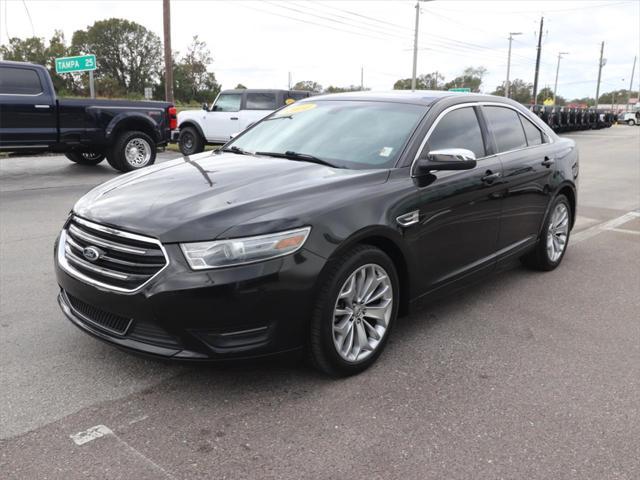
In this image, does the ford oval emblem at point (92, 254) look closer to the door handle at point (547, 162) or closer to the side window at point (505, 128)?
the side window at point (505, 128)

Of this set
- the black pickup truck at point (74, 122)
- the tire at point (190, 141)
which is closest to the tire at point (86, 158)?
the black pickup truck at point (74, 122)

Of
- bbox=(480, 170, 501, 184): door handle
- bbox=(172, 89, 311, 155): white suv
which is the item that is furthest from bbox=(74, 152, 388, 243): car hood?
bbox=(172, 89, 311, 155): white suv

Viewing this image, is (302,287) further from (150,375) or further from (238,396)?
(150,375)

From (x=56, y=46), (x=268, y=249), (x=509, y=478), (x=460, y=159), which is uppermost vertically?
(x=56, y=46)

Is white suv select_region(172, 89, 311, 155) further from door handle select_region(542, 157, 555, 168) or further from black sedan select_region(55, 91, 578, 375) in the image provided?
black sedan select_region(55, 91, 578, 375)

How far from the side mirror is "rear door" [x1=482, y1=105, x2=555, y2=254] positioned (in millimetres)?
1000

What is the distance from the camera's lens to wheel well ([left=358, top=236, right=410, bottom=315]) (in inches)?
137

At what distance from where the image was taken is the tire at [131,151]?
12180 mm

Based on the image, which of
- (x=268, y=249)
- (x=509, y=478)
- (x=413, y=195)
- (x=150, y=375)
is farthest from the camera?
(x=413, y=195)

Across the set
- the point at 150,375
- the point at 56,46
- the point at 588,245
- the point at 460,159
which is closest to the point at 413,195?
the point at 460,159

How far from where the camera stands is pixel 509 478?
2.55 metres

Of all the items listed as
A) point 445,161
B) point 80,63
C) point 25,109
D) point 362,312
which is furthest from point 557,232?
point 80,63

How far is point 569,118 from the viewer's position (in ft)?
122

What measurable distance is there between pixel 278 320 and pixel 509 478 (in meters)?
1.26
